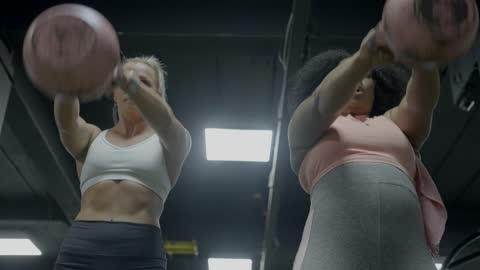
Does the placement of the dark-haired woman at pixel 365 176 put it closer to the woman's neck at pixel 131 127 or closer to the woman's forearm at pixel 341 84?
the woman's forearm at pixel 341 84

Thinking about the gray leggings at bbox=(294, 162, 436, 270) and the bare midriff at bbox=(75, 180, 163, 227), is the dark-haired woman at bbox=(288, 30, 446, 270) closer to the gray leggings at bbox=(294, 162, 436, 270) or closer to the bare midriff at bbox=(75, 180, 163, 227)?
the gray leggings at bbox=(294, 162, 436, 270)

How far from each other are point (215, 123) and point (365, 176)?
221 centimetres

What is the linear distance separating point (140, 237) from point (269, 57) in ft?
5.39

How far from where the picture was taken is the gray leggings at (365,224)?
35.1 inches

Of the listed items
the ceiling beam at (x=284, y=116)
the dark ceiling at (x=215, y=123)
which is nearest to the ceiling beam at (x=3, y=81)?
the dark ceiling at (x=215, y=123)

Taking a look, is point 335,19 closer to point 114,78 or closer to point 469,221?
point 114,78

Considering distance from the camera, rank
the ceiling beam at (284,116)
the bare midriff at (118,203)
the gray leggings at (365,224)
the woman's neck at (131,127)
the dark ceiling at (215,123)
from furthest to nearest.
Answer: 1. the dark ceiling at (215,123)
2. the ceiling beam at (284,116)
3. the woman's neck at (131,127)
4. the bare midriff at (118,203)
5. the gray leggings at (365,224)

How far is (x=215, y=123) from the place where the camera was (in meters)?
3.13

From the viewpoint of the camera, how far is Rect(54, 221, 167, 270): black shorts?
1.16 metres

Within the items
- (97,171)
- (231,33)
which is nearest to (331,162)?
(97,171)

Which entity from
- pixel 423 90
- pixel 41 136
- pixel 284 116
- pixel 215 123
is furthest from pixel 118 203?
pixel 41 136

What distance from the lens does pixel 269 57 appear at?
2.69 m

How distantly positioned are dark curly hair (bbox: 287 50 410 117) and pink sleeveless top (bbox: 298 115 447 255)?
18cm

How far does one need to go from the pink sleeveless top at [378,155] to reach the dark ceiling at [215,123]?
48.1 inches
